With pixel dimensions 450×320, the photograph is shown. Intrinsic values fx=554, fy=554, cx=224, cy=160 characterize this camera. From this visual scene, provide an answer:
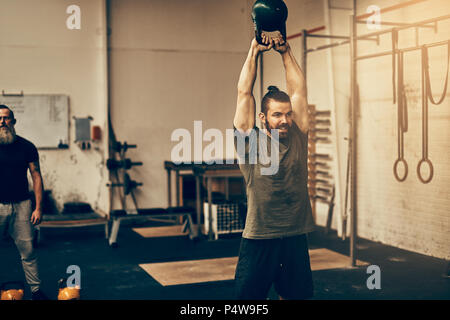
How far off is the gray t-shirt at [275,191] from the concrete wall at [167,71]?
530 cm

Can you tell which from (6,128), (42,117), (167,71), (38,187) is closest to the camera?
(6,128)

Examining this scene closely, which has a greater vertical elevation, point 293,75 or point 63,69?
point 63,69

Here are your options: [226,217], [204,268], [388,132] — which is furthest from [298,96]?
[226,217]

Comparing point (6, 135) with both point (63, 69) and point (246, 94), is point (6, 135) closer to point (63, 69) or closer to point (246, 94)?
point (246, 94)

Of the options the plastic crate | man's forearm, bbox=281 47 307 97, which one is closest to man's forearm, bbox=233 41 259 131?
man's forearm, bbox=281 47 307 97

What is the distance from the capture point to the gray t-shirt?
2.43 metres

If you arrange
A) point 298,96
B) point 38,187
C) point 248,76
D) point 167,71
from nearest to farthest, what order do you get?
point 248,76
point 298,96
point 38,187
point 167,71

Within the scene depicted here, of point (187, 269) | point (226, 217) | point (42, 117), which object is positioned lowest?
point (187, 269)

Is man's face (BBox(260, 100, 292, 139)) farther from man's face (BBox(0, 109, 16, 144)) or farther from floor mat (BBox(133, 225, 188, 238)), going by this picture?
floor mat (BBox(133, 225, 188, 238))

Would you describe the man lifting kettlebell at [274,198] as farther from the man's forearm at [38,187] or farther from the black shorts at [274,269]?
the man's forearm at [38,187]

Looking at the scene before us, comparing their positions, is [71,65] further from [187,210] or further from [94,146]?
[187,210]

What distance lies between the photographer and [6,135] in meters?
3.72

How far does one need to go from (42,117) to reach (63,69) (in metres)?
0.68

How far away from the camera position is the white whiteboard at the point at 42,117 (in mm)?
6977
